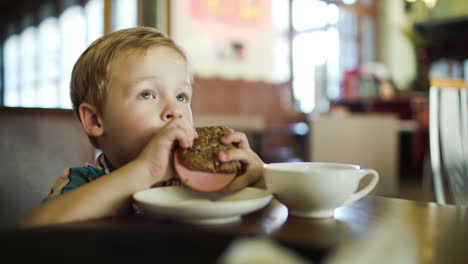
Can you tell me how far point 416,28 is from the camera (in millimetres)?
7289

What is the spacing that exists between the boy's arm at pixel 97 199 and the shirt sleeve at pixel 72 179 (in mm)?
141

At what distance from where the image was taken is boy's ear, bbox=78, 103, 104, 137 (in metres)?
0.92

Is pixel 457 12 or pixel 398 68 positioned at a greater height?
pixel 457 12

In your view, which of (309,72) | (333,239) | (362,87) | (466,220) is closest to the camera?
(333,239)

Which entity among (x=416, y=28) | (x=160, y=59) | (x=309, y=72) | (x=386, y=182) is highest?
(x=416, y=28)

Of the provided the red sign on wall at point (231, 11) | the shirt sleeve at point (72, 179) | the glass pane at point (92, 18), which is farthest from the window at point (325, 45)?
the shirt sleeve at point (72, 179)

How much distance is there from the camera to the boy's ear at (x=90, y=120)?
92 centimetres

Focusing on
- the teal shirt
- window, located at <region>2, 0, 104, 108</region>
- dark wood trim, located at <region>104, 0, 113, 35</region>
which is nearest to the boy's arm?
the teal shirt

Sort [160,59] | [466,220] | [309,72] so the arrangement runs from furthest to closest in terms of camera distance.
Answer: [309,72] → [160,59] → [466,220]

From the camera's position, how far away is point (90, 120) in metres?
0.94

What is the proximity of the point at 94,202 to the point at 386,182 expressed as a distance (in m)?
3.69

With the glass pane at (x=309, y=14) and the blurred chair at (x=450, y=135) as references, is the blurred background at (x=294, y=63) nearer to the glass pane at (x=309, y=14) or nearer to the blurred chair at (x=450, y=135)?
the glass pane at (x=309, y=14)

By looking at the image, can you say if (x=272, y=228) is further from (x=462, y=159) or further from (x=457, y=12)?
(x=457, y=12)

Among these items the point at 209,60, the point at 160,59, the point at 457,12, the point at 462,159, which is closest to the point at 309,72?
the point at 209,60
